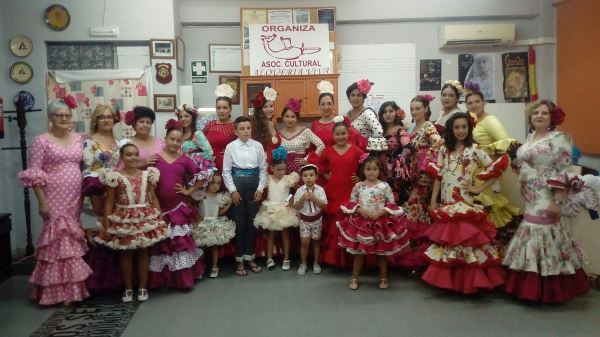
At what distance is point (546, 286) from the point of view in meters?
3.44

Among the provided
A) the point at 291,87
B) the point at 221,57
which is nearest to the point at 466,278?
the point at 291,87

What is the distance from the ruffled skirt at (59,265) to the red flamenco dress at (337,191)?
2.11 metres

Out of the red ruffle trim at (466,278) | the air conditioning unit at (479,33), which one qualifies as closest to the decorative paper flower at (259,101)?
the red ruffle trim at (466,278)

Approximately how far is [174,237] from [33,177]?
1151 millimetres

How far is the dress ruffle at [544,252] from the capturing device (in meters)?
3.41

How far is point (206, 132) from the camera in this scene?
4.64 metres

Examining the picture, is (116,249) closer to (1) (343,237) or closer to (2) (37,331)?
(2) (37,331)

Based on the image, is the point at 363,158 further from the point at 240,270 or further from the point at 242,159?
the point at 240,270

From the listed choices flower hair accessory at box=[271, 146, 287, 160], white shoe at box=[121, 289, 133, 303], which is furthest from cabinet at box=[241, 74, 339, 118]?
white shoe at box=[121, 289, 133, 303]

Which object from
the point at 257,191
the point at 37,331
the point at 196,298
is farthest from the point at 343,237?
the point at 37,331

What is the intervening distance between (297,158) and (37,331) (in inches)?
102

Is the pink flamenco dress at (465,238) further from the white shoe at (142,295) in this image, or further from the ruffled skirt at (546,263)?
the white shoe at (142,295)

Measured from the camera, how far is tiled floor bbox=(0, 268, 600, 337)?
315 cm

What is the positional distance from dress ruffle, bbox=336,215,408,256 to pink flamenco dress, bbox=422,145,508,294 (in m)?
0.25
